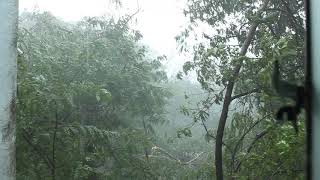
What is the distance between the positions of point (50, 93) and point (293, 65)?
314 centimetres

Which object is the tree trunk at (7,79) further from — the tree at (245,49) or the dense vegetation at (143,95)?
the tree at (245,49)

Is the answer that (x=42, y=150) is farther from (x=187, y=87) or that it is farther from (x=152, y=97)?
(x=187, y=87)

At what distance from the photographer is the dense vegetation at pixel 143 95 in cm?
466

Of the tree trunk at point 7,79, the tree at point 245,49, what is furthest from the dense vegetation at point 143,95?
the tree trunk at point 7,79

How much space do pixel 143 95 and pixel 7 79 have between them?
8051 millimetres

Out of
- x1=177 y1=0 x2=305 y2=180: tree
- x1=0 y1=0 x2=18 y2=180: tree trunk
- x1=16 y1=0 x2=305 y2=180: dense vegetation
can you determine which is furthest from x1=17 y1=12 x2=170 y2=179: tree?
x1=0 y1=0 x2=18 y2=180: tree trunk

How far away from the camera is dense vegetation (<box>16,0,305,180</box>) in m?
4.66

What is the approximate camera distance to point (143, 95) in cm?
1022

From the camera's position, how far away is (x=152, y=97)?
10.4m

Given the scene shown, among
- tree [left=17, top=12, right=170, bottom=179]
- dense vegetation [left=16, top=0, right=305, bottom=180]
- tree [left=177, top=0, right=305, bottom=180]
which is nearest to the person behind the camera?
dense vegetation [left=16, top=0, right=305, bottom=180]

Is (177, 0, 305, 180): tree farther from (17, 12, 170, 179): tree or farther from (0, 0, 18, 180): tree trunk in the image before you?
(0, 0, 18, 180): tree trunk

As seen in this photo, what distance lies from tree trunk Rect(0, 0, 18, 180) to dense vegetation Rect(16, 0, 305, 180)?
1250 mm

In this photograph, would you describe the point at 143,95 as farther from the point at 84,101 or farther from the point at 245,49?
the point at 245,49

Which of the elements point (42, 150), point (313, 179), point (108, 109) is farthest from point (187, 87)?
point (313, 179)
